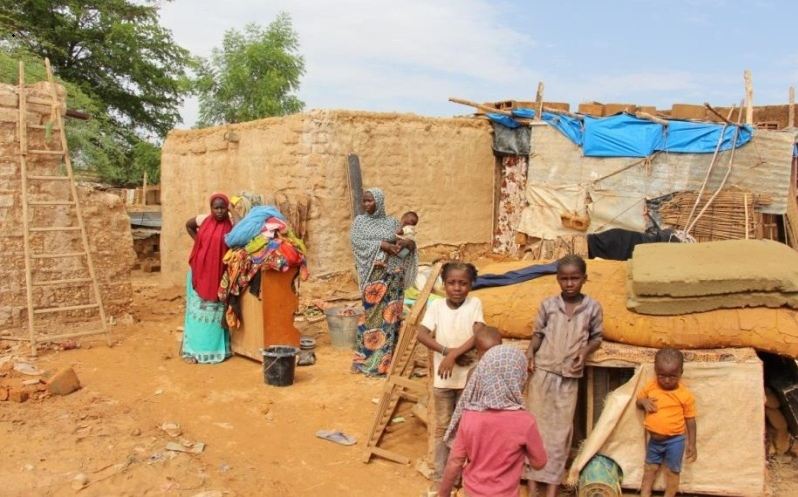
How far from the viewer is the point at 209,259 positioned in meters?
6.83

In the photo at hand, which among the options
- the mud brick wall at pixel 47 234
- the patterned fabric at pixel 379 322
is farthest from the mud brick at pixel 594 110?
the mud brick wall at pixel 47 234

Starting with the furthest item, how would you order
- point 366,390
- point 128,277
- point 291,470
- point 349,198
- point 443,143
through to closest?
1. point 443,143
2. point 349,198
3. point 128,277
4. point 366,390
5. point 291,470

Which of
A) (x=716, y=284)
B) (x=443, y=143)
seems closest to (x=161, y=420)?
(x=716, y=284)

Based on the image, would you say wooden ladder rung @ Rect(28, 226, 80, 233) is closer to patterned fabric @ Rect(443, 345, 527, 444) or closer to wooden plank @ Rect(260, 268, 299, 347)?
wooden plank @ Rect(260, 268, 299, 347)

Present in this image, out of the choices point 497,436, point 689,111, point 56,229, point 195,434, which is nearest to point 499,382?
point 497,436

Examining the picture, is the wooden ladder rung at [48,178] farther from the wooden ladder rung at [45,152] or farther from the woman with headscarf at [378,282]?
the woman with headscarf at [378,282]

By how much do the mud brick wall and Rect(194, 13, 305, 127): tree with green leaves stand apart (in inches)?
483

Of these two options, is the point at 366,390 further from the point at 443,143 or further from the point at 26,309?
the point at 443,143

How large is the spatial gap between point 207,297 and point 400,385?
293 cm

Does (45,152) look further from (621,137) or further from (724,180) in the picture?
(724,180)

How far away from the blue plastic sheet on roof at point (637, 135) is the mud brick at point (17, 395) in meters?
7.73

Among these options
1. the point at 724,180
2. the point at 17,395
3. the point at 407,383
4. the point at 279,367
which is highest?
the point at 724,180

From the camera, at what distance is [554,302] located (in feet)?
12.8

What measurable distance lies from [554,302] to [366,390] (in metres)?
2.56
